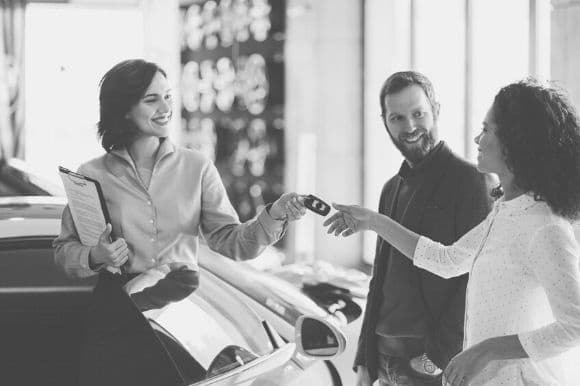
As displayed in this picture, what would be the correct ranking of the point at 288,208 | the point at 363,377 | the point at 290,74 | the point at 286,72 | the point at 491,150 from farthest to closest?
the point at 286,72 < the point at 290,74 < the point at 363,377 < the point at 288,208 < the point at 491,150

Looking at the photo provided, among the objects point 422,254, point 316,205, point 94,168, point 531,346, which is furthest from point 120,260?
point 531,346

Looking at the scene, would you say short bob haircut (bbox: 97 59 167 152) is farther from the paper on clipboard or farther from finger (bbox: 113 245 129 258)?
finger (bbox: 113 245 129 258)

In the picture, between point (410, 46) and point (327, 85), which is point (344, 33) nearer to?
point (327, 85)

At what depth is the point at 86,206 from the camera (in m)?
2.15

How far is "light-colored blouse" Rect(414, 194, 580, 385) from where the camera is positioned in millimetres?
1708

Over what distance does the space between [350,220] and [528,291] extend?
2.24ft

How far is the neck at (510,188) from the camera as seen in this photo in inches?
74.7

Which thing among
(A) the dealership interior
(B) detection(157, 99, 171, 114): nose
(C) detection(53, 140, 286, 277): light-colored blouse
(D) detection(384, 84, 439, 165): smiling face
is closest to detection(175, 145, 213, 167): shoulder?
(C) detection(53, 140, 286, 277): light-colored blouse

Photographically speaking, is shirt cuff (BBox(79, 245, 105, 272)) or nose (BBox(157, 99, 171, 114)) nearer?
shirt cuff (BBox(79, 245, 105, 272))

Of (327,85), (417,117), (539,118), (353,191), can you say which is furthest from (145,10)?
(539,118)

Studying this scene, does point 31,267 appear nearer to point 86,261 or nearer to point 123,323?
point 86,261

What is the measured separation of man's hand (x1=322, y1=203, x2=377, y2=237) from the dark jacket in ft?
Answer: 0.58

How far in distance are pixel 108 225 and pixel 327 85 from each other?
823 cm

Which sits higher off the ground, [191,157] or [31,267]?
[191,157]
